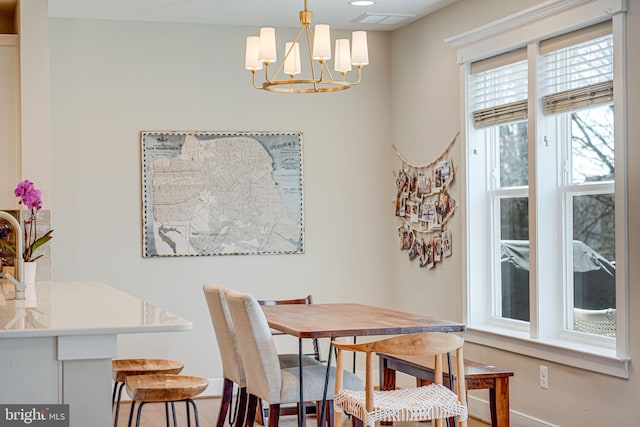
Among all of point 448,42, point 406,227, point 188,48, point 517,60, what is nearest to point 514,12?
point 517,60

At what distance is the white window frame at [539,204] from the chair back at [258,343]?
1566 mm

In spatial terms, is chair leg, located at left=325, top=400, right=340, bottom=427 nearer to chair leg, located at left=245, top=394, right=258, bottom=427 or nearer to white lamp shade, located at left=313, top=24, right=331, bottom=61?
chair leg, located at left=245, top=394, right=258, bottom=427

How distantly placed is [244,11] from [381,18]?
3.12 ft

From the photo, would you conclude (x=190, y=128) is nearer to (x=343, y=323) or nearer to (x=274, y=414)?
(x=343, y=323)

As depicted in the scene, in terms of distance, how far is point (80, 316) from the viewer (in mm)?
3057

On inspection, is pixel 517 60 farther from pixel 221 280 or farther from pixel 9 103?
pixel 9 103

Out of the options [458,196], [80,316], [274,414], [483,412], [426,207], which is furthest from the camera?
[426,207]

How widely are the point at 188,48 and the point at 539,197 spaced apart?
2.72m

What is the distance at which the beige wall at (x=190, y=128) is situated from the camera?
5.92 m

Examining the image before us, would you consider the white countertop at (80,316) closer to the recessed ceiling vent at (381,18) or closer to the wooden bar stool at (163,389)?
the wooden bar stool at (163,389)

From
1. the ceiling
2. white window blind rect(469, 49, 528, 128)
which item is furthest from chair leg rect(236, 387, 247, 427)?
the ceiling

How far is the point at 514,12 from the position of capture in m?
5.00

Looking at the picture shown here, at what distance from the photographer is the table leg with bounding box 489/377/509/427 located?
4352 mm

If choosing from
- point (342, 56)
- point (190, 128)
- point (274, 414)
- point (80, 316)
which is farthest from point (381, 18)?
point (80, 316)
